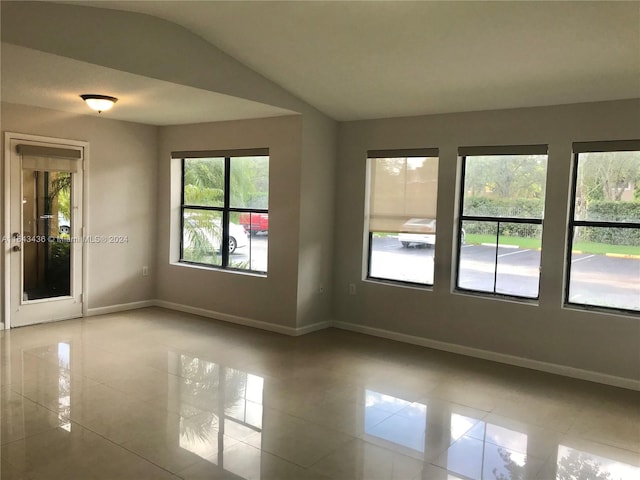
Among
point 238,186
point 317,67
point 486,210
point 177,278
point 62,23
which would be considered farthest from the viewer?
point 177,278

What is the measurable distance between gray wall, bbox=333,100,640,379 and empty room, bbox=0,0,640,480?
2 cm

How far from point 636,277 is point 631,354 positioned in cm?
64

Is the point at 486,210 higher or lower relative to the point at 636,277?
higher

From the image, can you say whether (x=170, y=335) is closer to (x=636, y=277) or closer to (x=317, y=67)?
(x=317, y=67)

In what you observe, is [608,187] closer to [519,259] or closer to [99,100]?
[519,259]

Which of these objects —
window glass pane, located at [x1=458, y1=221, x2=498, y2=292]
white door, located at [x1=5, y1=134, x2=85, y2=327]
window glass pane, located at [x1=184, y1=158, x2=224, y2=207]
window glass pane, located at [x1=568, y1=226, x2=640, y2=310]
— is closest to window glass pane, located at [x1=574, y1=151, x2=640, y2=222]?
window glass pane, located at [x1=568, y1=226, x2=640, y2=310]

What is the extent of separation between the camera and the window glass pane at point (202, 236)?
21.7ft

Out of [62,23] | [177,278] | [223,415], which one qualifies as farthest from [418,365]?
[62,23]

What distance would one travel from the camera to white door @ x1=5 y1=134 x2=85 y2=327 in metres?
5.66

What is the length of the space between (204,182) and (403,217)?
8.71 ft

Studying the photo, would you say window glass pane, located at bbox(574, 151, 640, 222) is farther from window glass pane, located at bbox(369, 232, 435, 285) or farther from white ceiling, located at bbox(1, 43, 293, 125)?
white ceiling, located at bbox(1, 43, 293, 125)

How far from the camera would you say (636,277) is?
4391 mm

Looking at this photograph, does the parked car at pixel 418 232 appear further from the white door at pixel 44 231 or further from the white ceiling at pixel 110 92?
the white door at pixel 44 231

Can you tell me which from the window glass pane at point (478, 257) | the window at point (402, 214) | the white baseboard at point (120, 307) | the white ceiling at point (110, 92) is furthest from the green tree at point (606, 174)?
the white baseboard at point (120, 307)
